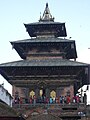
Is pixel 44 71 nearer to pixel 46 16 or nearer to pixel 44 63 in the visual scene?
pixel 44 63

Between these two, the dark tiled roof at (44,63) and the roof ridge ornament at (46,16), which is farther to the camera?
the roof ridge ornament at (46,16)

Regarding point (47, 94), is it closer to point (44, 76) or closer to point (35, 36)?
point (44, 76)

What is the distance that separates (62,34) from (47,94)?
1085 cm

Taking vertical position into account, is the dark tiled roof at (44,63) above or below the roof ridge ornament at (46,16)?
below

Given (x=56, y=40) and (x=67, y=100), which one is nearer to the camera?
(x=67, y=100)

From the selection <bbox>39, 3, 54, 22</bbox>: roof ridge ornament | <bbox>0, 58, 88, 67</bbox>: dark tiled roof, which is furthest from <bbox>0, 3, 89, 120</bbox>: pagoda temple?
<bbox>39, 3, 54, 22</bbox>: roof ridge ornament

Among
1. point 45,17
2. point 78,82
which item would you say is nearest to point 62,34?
point 45,17

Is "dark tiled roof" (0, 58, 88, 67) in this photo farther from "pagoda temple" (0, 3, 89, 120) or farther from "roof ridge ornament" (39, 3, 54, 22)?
"roof ridge ornament" (39, 3, 54, 22)

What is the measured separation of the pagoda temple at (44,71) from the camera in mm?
40906

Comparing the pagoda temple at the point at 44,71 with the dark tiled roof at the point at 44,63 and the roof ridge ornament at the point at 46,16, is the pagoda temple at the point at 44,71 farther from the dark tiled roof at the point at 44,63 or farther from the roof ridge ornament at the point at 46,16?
the roof ridge ornament at the point at 46,16

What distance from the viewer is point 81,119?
34.8 m

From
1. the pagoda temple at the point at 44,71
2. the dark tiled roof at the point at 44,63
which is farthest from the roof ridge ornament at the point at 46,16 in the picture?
the dark tiled roof at the point at 44,63

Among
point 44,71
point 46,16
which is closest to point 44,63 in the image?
point 44,71

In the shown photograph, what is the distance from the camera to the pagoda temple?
134 ft
